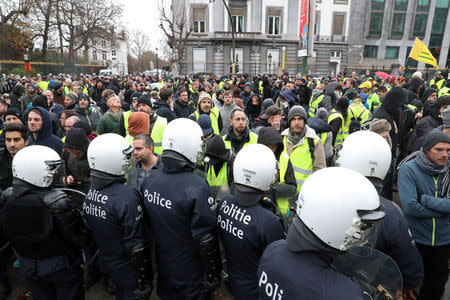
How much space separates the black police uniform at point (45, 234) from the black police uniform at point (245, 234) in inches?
47.6

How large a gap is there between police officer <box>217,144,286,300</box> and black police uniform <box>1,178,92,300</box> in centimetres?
122

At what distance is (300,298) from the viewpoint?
115 cm

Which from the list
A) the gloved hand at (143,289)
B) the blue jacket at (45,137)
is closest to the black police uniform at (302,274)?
the gloved hand at (143,289)

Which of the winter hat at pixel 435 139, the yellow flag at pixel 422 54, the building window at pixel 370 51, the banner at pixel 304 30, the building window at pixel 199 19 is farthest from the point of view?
the building window at pixel 370 51

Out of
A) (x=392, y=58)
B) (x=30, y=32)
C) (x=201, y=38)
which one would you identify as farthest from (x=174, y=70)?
(x=392, y=58)

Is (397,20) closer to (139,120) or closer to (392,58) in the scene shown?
(392,58)

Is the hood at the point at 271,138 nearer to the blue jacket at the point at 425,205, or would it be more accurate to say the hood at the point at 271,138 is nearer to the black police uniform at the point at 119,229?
the blue jacket at the point at 425,205

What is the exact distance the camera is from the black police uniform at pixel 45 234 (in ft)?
6.98

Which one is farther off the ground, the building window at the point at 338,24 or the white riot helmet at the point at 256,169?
the building window at the point at 338,24

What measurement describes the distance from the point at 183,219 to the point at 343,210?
1.27m

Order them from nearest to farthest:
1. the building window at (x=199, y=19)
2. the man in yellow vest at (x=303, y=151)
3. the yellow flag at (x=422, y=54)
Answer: the man in yellow vest at (x=303, y=151)
the yellow flag at (x=422, y=54)
the building window at (x=199, y=19)

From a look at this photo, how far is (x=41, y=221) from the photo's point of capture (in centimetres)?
213

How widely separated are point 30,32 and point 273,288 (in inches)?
1460

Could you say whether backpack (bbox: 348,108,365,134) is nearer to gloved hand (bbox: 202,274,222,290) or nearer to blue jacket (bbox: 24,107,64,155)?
gloved hand (bbox: 202,274,222,290)
